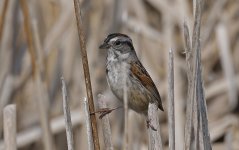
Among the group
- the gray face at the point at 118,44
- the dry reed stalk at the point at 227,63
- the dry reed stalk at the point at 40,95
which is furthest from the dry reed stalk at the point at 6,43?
the dry reed stalk at the point at 227,63

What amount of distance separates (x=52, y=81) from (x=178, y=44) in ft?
4.21


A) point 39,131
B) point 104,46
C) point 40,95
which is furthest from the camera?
point 39,131

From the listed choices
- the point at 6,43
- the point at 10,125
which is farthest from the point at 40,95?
the point at 6,43

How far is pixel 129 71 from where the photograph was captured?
3.06 metres

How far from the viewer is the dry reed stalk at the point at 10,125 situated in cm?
263

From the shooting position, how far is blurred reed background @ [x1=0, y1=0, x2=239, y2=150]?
3.99 metres

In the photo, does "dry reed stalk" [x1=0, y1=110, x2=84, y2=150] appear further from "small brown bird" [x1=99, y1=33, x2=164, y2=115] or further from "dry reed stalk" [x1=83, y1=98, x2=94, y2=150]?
"dry reed stalk" [x1=83, y1=98, x2=94, y2=150]

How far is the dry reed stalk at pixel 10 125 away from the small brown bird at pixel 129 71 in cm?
52

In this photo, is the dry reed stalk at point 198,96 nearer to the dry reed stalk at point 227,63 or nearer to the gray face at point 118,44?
the gray face at point 118,44

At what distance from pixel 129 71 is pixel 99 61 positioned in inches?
54.6

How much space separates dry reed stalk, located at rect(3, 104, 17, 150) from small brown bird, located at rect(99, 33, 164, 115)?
0.52 m

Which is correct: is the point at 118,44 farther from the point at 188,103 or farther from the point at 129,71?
the point at 188,103

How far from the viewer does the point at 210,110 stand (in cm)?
474

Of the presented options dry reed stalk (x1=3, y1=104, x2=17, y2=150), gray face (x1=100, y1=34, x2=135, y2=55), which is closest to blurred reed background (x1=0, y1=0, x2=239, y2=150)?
gray face (x1=100, y1=34, x2=135, y2=55)
